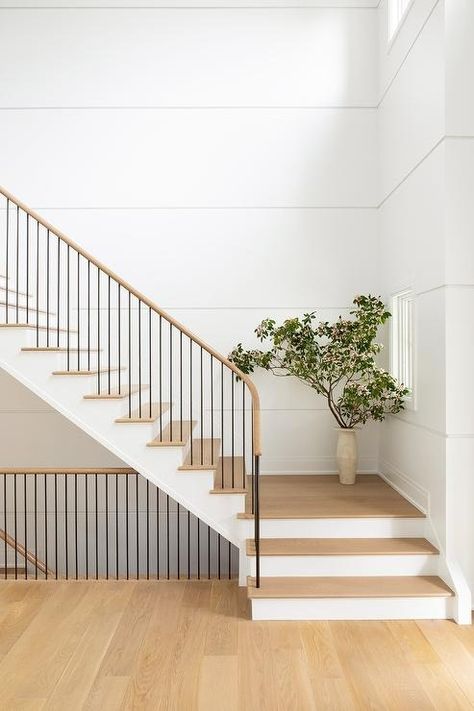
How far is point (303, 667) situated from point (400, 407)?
252 cm

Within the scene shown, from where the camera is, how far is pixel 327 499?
213 inches

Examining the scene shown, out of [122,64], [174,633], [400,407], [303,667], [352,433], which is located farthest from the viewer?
[122,64]

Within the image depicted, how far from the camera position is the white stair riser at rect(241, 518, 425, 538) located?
16.1ft

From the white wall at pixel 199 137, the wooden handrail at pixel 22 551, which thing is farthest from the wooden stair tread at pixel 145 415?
the wooden handrail at pixel 22 551

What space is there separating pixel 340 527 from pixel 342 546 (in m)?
0.19

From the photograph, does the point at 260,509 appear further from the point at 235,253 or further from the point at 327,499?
the point at 235,253

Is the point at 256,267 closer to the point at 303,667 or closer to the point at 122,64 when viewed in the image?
the point at 122,64

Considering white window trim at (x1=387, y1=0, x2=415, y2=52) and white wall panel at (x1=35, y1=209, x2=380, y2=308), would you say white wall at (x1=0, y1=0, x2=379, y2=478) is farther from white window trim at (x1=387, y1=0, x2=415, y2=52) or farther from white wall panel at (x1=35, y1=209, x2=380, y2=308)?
white window trim at (x1=387, y1=0, x2=415, y2=52)

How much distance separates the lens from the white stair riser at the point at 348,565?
464 cm

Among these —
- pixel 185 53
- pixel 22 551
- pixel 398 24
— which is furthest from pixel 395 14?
pixel 22 551

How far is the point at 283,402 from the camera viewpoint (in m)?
6.53

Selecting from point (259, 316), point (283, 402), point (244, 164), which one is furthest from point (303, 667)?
point (244, 164)

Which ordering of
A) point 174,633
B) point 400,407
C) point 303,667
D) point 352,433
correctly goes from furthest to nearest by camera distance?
1. point 352,433
2. point 400,407
3. point 174,633
4. point 303,667

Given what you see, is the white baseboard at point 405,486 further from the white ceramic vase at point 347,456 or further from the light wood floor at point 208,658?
the light wood floor at point 208,658
